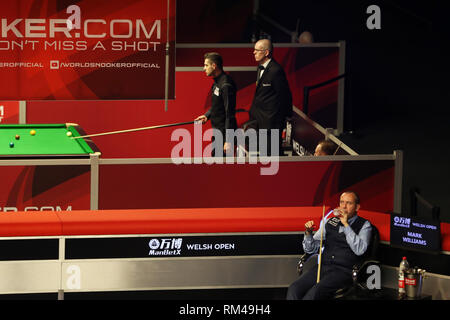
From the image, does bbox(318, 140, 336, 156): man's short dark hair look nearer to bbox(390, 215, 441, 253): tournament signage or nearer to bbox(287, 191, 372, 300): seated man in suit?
bbox(287, 191, 372, 300): seated man in suit

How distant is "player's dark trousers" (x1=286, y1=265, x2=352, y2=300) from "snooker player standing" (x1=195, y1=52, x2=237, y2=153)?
294 cm

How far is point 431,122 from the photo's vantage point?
1345 cm

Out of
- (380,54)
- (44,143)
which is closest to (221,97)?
(44,143)

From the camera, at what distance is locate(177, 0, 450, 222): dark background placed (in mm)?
12641

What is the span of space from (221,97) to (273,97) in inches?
21.2

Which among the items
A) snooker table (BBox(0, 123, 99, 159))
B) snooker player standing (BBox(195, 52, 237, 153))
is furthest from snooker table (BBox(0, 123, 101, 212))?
snooker player standing (BBox(195, 52, 237, 153))

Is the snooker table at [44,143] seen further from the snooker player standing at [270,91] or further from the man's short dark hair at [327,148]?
the man's short dark hair at [327,148]

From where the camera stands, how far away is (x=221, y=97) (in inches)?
369

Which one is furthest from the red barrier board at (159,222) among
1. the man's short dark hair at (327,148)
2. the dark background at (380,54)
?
the dark background at (380,54)

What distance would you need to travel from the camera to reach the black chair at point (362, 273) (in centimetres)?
600

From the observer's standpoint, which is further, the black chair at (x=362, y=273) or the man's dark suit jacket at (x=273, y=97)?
the man's dark suit jacket at (x=273, y=97)

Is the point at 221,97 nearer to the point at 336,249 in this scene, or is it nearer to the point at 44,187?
the point at 44,187
